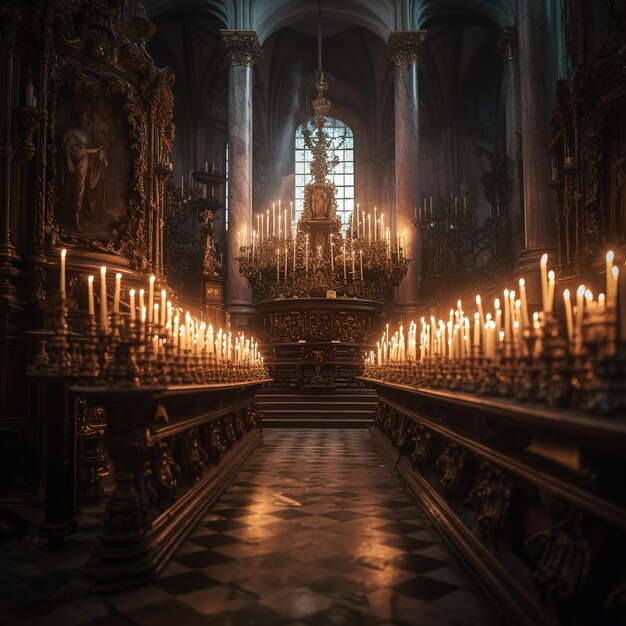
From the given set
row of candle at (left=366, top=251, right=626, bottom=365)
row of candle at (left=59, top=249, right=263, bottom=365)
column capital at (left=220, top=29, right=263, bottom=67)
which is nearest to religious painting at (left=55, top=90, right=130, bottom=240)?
row of candle at (left=59, top=249, right=263, bottom=365)

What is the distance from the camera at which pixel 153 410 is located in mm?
3717

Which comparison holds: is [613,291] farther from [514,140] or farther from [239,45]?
[239,45]

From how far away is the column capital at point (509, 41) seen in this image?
16594mm

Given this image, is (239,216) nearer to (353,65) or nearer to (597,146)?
(597,146)

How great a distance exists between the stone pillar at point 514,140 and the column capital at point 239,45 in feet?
21.1

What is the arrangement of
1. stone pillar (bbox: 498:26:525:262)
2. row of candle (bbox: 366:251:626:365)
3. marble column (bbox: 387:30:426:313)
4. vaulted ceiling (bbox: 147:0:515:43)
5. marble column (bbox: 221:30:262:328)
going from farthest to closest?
vaulted ceiling (bbox: 147:0:515:43) → marble column (bbox: 387:30:426:313) → stone pillar (bbox: 498:26:525:262) → marble column (bbox: 221:30:262:328) → row of candle (bbox: 366:251:626:365)

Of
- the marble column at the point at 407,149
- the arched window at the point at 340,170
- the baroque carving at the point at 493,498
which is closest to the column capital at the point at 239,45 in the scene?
the marble column at the point at 407,149

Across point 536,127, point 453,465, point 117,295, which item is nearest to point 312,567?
point 453,465

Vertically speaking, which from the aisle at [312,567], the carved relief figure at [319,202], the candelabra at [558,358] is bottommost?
the aisle at [312,567]

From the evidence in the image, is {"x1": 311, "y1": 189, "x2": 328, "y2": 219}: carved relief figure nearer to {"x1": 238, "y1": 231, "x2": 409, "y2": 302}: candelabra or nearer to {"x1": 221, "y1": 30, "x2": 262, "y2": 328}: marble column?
{"x1": 238, "y1": 231, "x2": 409, "y2": 302}: candelabra

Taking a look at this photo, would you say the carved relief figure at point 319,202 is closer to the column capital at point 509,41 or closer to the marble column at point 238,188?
the marble column at point 238,188

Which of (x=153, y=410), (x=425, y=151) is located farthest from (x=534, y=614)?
(x=425, y=151)

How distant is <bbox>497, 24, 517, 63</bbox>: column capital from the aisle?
553 inches

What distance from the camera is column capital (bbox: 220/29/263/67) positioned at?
1669cm
